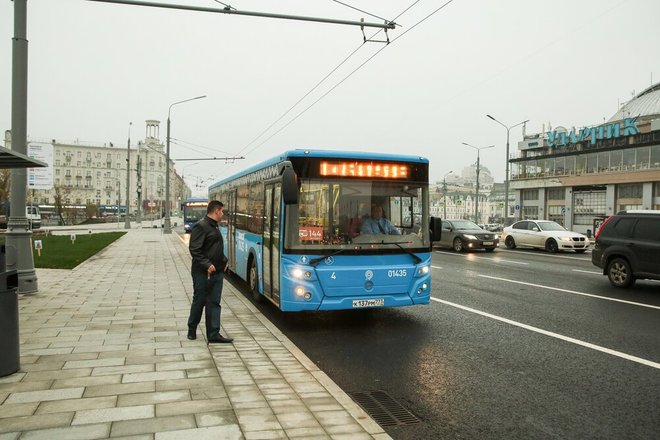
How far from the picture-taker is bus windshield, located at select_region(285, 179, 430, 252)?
7.50 metres

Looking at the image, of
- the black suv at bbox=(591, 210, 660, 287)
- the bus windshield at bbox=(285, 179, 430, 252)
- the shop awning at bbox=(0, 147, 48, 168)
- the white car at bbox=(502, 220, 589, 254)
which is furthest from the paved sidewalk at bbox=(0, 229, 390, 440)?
the white car at bbox=(502, 220, 589, 254)

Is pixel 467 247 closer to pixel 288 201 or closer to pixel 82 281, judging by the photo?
pixel 82 281

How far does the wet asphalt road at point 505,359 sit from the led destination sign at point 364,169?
2310mm

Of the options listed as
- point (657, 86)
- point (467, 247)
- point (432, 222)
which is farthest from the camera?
point (657, 86)

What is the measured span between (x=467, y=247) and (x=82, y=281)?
16352mm

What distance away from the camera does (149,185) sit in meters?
141

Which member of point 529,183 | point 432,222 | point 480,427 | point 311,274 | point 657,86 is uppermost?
point 657,86

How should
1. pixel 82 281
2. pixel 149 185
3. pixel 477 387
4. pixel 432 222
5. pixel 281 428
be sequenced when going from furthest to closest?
1. pixel 149 185
2. pixel 82 281
3. pixel 432 222
4. pixel 477 387
5. pixel 281 428

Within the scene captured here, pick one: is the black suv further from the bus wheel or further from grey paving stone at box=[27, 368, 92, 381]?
grey paving stone at box=[27, 368, 92, 381]

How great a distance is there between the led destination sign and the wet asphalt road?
2310mm

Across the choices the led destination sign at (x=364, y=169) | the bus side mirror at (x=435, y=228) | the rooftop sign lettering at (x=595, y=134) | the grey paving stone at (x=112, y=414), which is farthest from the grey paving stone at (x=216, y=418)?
the rooftop sign lettering at (x=595, y=134)

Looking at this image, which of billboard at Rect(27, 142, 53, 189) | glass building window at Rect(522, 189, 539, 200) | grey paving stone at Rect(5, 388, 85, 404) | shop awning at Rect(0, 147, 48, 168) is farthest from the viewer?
glass building window at Rect(522, 189, 539, 200)

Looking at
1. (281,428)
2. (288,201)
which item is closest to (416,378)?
(281,428)

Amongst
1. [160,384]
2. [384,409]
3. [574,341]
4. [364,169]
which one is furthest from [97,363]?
[574,341]
